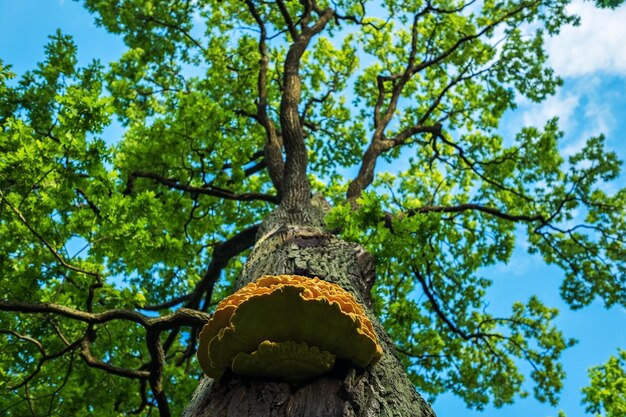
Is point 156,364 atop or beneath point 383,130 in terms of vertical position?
beneath

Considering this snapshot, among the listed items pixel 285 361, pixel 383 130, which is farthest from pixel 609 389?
pixel 285 361

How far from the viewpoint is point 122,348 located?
833 centimetres

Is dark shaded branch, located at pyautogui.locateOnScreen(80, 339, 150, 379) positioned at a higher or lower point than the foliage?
lower

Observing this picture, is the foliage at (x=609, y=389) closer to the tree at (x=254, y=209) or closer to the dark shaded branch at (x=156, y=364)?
the tree at (x=254, y=209)

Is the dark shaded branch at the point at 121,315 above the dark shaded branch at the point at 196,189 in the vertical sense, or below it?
below

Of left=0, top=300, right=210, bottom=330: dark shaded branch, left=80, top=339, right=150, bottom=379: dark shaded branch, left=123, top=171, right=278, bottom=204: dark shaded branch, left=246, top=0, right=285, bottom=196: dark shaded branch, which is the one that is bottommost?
left=80, top=339, right=150, bottom=379: dark shaded branch

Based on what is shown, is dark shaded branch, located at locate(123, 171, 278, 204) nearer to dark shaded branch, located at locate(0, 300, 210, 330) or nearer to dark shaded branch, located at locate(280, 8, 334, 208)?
dark shaded branch, located at locate(280, 8, 334, 208)

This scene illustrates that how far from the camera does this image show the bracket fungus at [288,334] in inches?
81.0

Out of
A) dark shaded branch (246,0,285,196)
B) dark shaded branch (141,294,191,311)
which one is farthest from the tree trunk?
dark shaded branch (141,294,191,311)

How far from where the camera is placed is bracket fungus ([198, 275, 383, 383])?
2059mm

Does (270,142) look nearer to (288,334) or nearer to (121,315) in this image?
(121,315)

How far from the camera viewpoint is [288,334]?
6.98 ft

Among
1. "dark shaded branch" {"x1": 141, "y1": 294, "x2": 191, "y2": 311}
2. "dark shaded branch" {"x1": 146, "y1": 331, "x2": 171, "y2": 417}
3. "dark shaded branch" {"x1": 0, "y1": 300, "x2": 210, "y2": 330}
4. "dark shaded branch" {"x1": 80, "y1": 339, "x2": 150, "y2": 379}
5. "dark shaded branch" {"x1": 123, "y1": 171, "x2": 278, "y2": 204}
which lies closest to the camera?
"dark shaded branch" {"x1": 0, "y1": 300, "x2": 210, "y2": 330}

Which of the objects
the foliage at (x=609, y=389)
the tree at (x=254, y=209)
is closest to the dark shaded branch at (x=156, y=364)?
the tree at (x=254, y=209)
